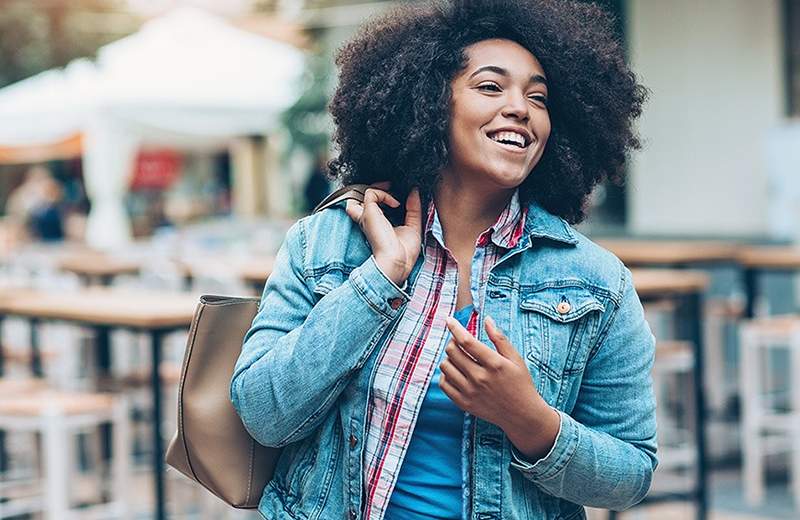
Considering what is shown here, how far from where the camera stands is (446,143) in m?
1.97

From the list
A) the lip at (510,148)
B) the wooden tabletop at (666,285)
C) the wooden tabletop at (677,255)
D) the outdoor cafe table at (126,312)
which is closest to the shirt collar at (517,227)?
the lip at (510,148)

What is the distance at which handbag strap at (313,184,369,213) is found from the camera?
2.01 m

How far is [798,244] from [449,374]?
27.7ft

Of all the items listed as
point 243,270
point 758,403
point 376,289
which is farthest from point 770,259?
point 376,289

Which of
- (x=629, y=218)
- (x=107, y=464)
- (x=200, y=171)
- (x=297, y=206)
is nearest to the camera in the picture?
(x=107, y=464)

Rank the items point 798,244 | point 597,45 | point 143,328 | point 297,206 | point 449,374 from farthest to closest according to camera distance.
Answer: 1. point 297,206
2. point 798,244
3. point 143,328
4. point 597,45
5. point 449,374

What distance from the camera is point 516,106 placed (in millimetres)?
1910

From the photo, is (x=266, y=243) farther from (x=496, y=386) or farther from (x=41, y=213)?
(x=496, y=386)

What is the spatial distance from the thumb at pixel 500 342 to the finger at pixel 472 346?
0.08ft

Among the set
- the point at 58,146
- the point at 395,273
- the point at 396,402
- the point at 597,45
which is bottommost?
the point at 396,402

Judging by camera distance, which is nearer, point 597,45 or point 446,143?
point 446,143

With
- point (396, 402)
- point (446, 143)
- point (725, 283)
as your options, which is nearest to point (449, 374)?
point (396, 402)

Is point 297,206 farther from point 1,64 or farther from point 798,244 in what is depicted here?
point 798,244

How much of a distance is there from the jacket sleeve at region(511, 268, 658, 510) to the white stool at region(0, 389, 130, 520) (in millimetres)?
3357
